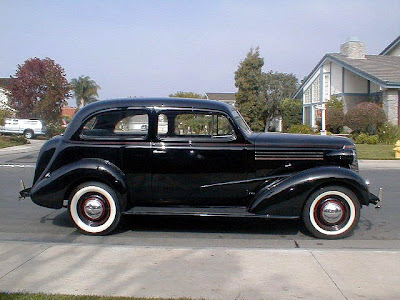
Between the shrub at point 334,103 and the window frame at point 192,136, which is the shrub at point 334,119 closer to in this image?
the shrub at point 334,103

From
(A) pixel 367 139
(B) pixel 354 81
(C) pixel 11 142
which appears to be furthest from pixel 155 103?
(B) pixel 354 81

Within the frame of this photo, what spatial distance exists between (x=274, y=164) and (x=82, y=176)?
8.84ft

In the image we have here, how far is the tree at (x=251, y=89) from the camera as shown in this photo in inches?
1409

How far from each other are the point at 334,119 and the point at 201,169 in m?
22.7

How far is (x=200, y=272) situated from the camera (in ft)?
15.1

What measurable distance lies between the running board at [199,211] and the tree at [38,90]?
33683 mm

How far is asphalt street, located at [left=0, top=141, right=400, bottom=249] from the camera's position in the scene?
6.01 metres

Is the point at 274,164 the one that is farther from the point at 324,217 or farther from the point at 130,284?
the point at 130,284

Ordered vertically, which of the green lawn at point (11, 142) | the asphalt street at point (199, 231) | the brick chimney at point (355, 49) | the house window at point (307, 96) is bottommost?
the asphalt street at point (199, 231)

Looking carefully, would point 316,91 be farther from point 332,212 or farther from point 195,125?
point 332,212

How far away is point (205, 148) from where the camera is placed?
20.4 feet

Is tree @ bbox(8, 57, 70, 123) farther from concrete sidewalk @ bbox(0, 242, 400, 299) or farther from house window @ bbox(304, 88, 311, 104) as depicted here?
concrete sidewalk @ bbox(0, 242, 400, 299)

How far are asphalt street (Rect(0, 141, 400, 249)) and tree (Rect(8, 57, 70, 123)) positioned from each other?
31261 mm

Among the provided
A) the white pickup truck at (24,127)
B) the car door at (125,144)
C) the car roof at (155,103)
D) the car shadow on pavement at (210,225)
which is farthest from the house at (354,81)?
the white pickup truck at (24,127)
